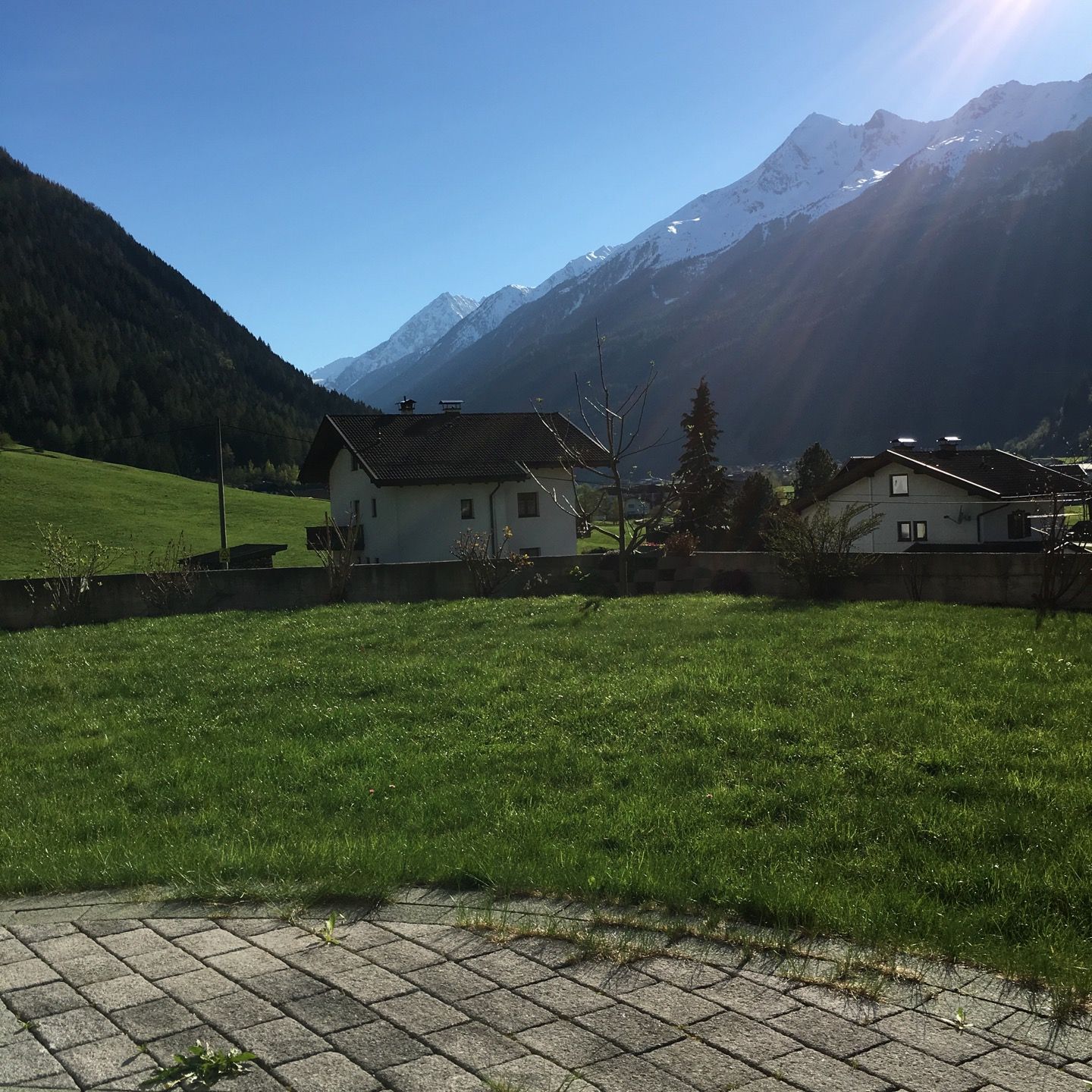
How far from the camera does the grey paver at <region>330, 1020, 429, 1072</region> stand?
2.99m

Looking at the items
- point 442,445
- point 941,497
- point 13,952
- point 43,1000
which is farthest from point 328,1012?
point 941,497

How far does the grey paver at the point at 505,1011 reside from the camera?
3197 millimetres

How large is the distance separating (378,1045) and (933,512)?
45.1 metres

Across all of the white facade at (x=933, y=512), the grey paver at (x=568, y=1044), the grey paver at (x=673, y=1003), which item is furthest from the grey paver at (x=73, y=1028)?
the white facade at (x=933, y=512)

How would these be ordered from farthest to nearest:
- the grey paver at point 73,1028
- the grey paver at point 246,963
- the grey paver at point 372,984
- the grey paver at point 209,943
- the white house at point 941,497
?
the white house at point 941,497, the grey paver at point 209,943, the grey paver at point 246,963, the grey paver at point 372,984, the grey paver at point 73,1028

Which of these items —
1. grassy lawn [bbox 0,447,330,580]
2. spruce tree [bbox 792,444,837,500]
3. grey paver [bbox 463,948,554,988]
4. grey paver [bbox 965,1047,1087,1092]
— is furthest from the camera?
spruce tree [bbox 792,444,837,500]

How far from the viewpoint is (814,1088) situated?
2.79 m

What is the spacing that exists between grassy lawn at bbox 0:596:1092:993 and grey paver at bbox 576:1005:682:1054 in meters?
0.91

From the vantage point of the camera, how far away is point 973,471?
161 ft

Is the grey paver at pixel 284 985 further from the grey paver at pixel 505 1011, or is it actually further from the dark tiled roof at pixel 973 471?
the dark tiled roof at pixel 973 471

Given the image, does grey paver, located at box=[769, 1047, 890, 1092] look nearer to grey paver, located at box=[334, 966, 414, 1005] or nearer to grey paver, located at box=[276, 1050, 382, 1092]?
grey paver, located at box=[276, 1050, 382, 1092]

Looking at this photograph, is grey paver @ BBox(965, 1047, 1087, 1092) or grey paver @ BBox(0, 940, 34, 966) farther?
grey paver @ BBox(0, 940, 34, 966)

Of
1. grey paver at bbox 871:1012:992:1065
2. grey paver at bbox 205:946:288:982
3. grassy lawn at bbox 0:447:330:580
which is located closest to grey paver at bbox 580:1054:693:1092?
grey paver at bbox 871:1012:992:1065

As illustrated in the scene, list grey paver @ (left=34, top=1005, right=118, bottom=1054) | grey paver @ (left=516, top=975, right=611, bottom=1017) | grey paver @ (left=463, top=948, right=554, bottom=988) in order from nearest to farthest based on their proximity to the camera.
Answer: grey paver @ (left=34, top=1005, right=118, bottom=1054), grey paver @ (left=516, top=975, right=611, bottom=1017), grey paver @ (left=463, top=948, right=554, bottom=988)
